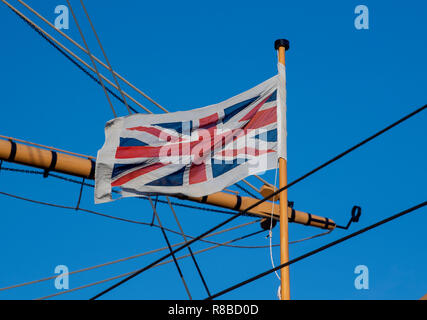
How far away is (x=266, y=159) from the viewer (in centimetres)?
1176

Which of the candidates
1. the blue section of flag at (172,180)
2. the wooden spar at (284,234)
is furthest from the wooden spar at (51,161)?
the wooden spar at (284,234)

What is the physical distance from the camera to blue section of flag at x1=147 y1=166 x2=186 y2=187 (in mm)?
12539

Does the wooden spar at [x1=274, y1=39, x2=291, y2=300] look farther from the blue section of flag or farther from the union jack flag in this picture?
the blue section of flag

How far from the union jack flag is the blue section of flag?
0.02 metres

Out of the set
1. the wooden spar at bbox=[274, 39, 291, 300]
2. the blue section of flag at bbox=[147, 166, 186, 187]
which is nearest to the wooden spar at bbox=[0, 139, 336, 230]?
the blue section of flag at bbox=[147, 166, 186, 187]


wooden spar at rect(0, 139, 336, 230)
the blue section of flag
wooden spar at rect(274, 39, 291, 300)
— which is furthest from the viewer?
wooden spar at rect(0, 139, 336, 230)

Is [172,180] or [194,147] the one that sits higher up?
[194,147]

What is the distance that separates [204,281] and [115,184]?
2.51 m

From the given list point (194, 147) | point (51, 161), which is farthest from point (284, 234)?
point (51, 161)

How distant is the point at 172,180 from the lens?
41.2ft

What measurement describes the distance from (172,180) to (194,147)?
0.67m

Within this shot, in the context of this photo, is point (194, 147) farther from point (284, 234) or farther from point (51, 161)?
point (51, 161)
